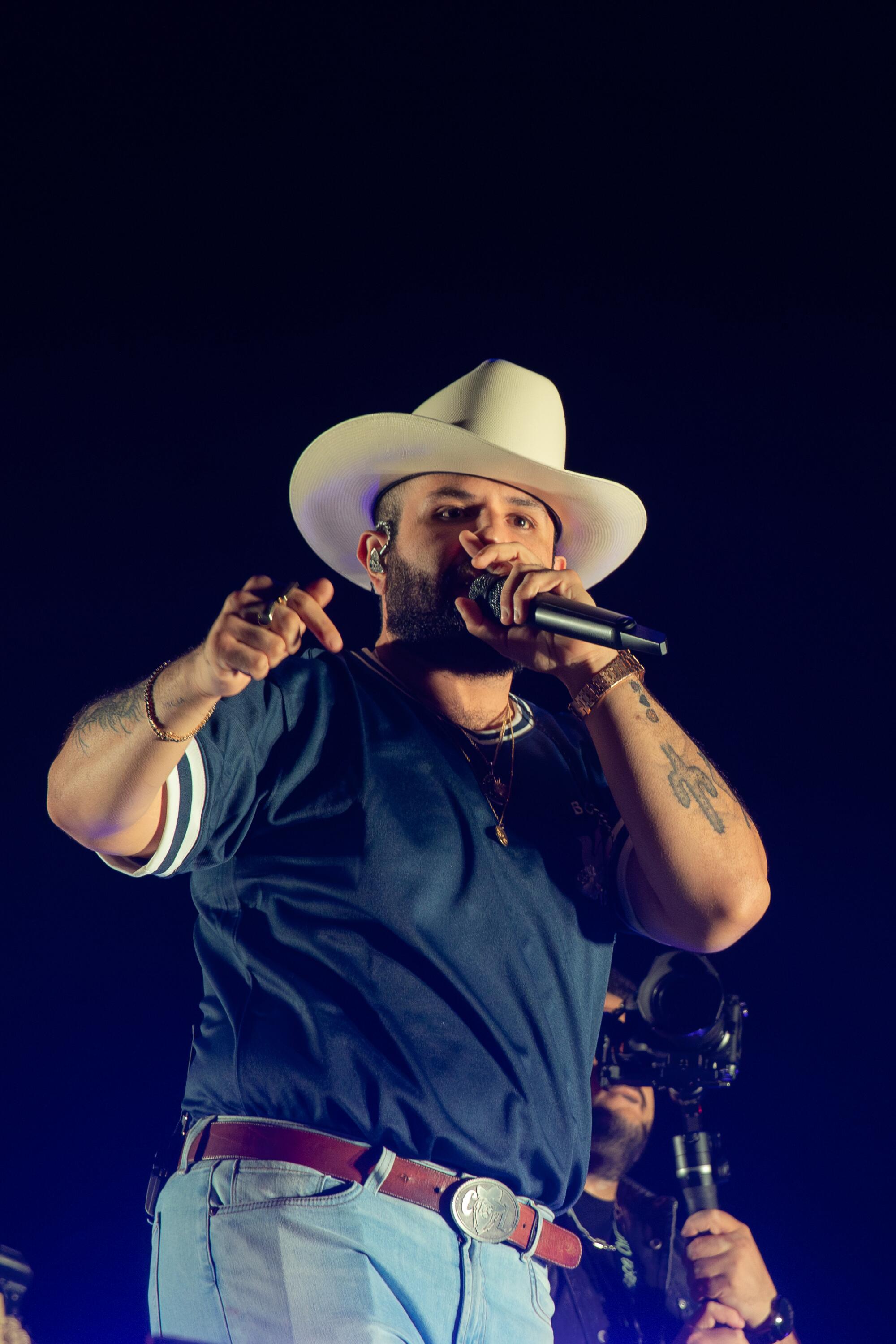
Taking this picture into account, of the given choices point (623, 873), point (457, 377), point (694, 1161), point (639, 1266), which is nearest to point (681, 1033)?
point (694, 1161)

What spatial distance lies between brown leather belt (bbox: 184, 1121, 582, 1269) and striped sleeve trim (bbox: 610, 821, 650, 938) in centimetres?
49

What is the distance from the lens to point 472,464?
7.08 ft

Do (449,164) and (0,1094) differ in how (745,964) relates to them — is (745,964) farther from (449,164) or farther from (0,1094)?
(449,164)

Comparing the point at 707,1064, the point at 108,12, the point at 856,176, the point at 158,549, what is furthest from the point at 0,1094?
the point at 856,176

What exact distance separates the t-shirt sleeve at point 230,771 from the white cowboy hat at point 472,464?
574 millimetres

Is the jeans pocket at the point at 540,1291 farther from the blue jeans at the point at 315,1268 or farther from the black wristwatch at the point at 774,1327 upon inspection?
the black wristwatch at the point at 774,1327

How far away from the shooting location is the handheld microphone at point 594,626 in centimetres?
154

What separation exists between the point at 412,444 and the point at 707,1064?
1639 mm

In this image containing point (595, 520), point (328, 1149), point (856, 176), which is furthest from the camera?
point (856, 176)

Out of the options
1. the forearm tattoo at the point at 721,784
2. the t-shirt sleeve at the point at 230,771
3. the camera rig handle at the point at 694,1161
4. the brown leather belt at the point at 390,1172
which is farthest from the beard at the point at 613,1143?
the t-shirt sleeve at the point at 230,771

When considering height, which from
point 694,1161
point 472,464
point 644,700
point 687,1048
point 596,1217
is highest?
point 472,464

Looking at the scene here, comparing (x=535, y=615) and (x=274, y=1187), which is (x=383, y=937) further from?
(x=535, y=615)

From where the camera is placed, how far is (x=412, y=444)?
216cm

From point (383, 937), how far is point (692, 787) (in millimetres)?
567
